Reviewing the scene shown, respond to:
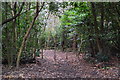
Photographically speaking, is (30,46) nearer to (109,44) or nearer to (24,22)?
(24,22)

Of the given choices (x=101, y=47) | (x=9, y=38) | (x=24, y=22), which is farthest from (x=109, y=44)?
(x=9, y=38)

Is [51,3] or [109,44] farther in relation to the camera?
[109,44]

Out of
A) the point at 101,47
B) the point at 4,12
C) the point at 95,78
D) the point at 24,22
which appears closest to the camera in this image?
the point at 95,78

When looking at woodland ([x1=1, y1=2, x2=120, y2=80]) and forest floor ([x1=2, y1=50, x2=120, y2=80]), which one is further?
woodland ([x1=1, y1=2, x2=120, y2=80])

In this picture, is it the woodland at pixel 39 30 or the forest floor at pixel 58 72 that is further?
the woodland at pixel 39 30

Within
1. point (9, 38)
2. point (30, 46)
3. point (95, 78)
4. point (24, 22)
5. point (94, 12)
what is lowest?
point (95, 78)

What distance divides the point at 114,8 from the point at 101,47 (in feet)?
7.61

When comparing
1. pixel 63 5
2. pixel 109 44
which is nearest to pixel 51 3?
pixel 63 5

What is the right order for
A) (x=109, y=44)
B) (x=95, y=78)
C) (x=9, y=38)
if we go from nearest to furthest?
(x=95, y=78) < (x=9, y=38) < (x=109, y=44)

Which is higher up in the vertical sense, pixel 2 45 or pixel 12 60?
pixel 2 45

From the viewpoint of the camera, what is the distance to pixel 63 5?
5.21 meters

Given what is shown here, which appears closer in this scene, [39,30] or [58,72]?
[58,72]

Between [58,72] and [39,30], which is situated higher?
[39,30]

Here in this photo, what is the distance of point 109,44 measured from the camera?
8.10 m
